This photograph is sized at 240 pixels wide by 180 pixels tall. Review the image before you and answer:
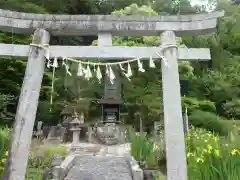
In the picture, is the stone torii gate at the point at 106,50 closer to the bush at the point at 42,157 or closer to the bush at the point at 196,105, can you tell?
the bush at the point at 42,157

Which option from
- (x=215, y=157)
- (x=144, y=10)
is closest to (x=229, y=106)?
(x=144, y=10)

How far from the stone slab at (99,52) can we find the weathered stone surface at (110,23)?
32cm

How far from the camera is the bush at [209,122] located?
33.4 feet

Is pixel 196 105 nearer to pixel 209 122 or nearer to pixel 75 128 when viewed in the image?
pixel 209 122

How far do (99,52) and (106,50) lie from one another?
111mm

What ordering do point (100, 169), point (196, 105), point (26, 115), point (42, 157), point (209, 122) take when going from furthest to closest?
point (196, 105)
point (209, 122)
point (42, 157)
point (100, 169)
point (26, 115)

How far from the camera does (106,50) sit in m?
3.92

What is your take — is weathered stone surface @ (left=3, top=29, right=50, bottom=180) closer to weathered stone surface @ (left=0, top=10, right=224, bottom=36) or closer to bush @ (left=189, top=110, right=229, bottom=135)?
weathered stone surface @ (left=0, top=10, right=224, bottom=36)

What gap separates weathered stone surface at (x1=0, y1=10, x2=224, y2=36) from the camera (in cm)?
398

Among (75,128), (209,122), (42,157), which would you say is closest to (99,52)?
Answer: (42,157)

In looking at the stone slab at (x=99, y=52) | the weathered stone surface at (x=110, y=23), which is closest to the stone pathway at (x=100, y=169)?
the stone slab at (x=99, y=52)

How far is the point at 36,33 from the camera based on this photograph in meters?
3.92

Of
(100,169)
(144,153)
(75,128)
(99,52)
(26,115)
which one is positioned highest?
(99,52)

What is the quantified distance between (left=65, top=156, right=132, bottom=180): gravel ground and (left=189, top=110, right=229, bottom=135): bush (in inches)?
208
